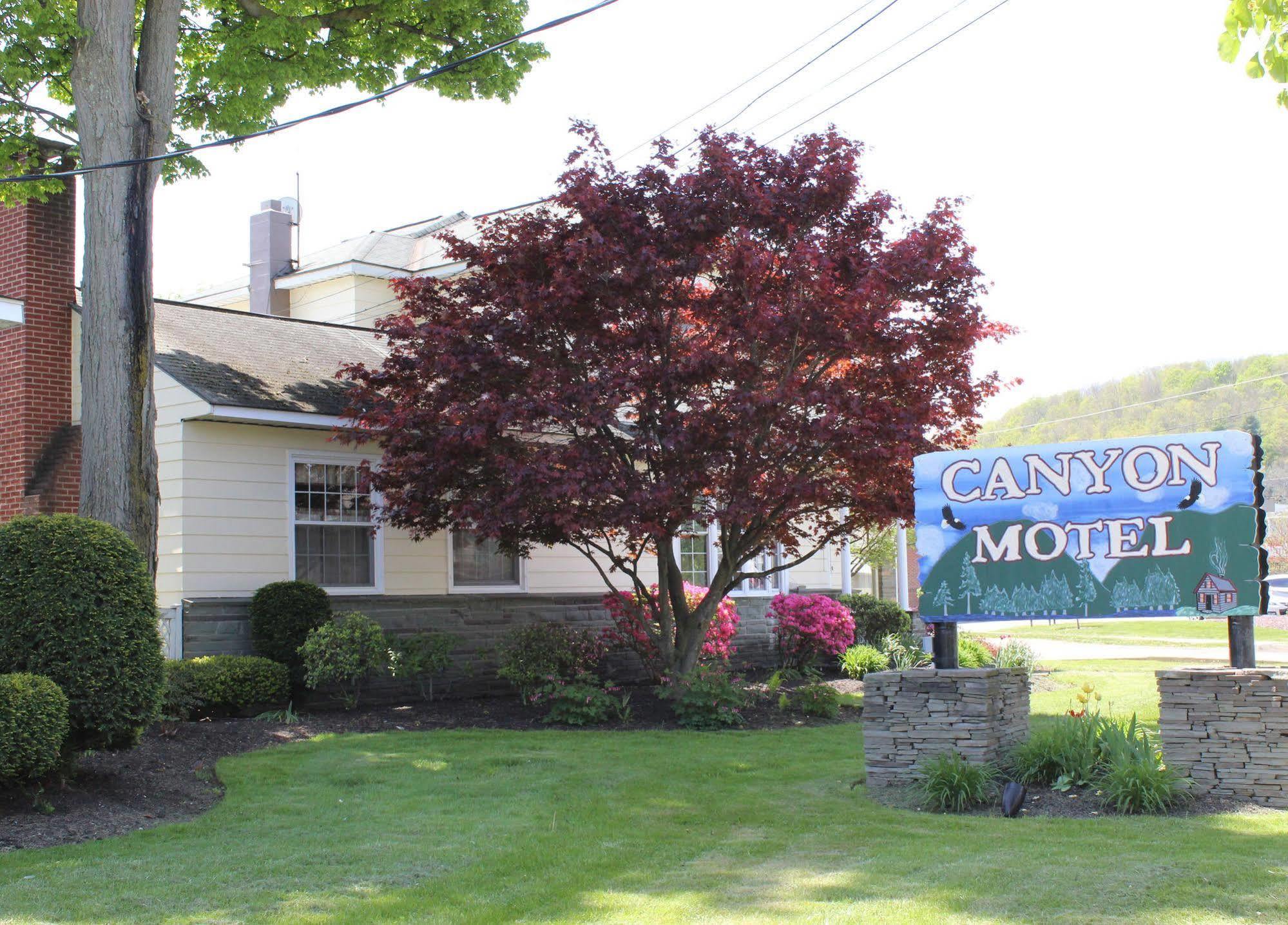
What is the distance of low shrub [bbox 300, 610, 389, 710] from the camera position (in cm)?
1259

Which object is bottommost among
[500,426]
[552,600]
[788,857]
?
[788,857]

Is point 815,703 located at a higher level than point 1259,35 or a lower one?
lower

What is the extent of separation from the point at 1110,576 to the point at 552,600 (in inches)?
358

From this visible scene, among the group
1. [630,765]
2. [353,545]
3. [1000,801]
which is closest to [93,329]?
[353,545]

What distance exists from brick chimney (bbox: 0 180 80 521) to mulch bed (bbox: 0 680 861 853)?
4778mm

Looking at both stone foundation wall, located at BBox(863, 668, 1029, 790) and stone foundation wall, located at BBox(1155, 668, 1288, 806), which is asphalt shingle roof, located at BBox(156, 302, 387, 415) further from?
stone foundation wall, located at BBox(1155, 668, 1288, 806)

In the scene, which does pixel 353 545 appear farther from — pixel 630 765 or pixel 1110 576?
pixel 1110 576

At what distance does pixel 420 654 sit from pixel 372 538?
156cm

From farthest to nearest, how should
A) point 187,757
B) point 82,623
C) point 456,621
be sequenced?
point 456,621 → point 187,757 → point 82,623

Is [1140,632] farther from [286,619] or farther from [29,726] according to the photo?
[29,726]

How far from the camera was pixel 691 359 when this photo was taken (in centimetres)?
1134

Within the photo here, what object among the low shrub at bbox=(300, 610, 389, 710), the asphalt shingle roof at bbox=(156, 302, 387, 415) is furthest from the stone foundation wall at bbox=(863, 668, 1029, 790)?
the asphalt shingle roof at bbox=(156, 302, 387, 415)

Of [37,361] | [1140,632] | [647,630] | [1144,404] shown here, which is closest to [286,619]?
[647,630]

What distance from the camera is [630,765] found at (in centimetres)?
998
